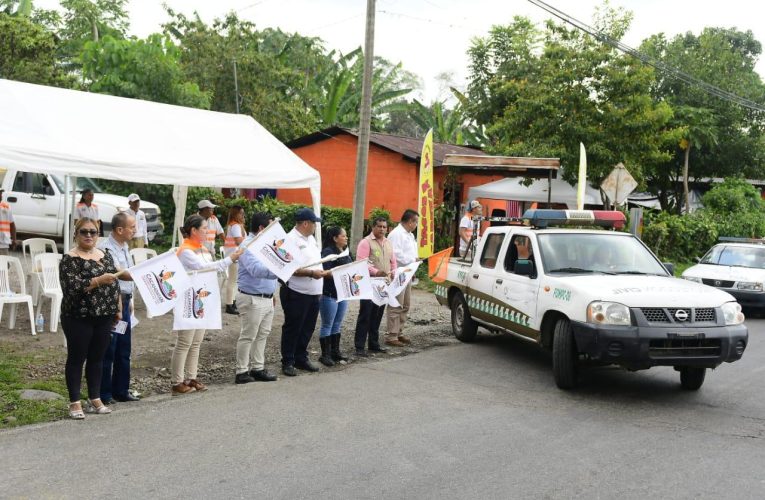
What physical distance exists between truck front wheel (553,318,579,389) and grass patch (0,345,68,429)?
4.89m

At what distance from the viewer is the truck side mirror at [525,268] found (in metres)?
8.76

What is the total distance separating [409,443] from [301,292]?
278cm

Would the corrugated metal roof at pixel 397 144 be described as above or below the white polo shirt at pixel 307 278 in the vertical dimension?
above

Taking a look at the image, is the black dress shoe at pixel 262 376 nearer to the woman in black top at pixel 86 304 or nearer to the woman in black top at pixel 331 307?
the woman in black top at pixel 331 307

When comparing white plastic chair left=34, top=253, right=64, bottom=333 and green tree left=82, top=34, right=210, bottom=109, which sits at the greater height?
green tree left=82, top=34, right=210, bottom=109

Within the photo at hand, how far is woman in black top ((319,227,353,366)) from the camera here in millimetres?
8945

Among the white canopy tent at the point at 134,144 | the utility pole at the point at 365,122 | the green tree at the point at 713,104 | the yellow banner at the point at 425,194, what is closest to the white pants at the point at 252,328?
the white canopy tent at the point at 134,144

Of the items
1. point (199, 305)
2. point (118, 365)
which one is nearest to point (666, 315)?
point (199, 305)

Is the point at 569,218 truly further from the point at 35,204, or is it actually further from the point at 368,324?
the point at 35,204

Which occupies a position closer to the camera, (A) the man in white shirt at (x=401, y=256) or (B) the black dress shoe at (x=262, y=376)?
→ (B) the black dress shoe at (x=262, y=376)

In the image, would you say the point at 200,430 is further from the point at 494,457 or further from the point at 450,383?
the point at 450,383

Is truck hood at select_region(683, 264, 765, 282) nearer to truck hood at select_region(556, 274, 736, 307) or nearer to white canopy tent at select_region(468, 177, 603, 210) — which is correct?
white canopy tent at select_region(468, 177, 603, 210)

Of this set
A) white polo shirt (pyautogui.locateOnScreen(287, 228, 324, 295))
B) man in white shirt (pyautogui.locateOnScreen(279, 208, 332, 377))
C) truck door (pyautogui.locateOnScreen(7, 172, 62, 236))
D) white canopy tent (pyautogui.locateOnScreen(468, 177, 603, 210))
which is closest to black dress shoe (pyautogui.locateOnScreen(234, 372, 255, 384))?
man in white shirt (pyautogui.locateOnScreen(279, 208, 332, 377))

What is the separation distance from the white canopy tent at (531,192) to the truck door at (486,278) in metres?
11.4
